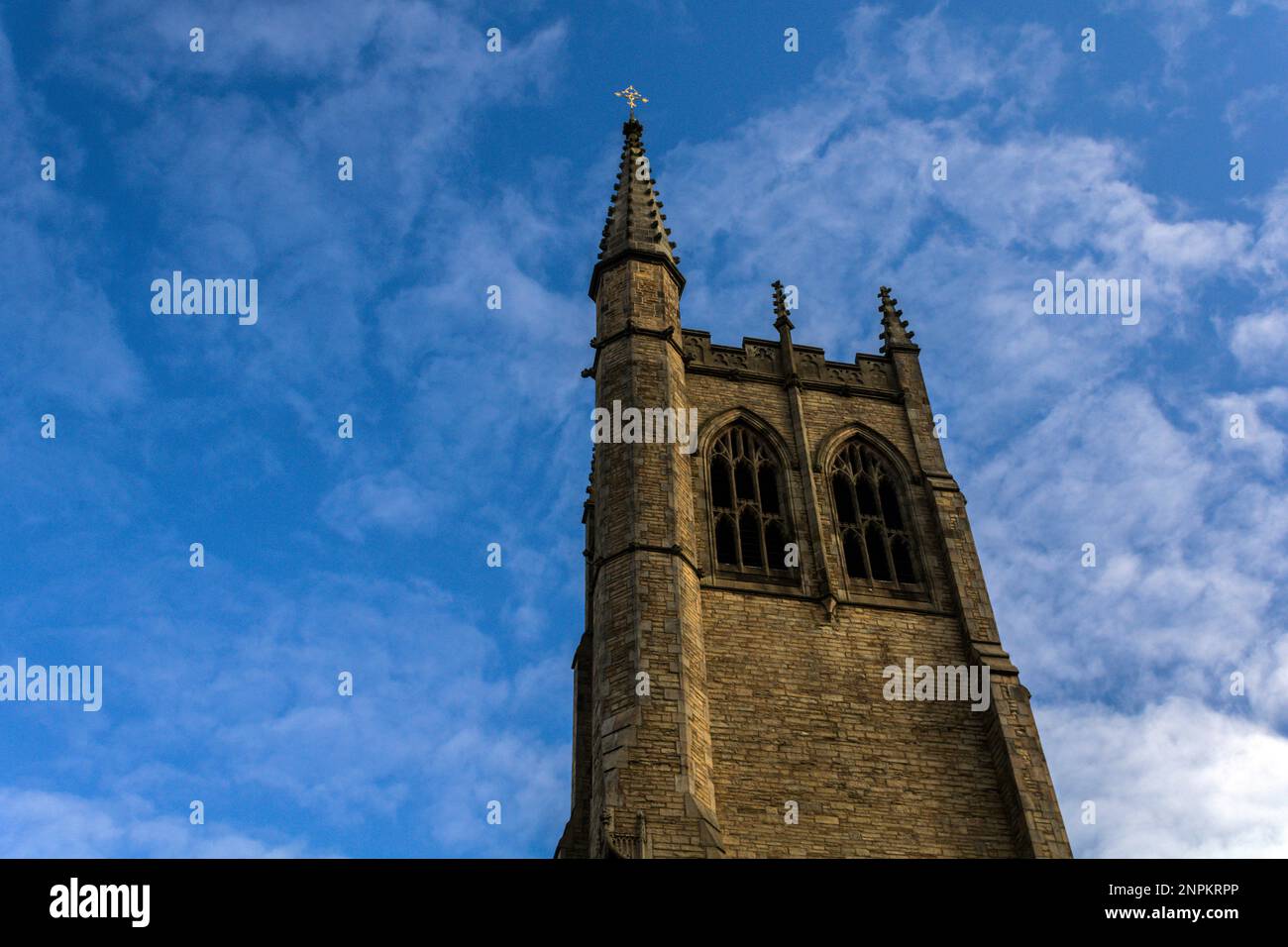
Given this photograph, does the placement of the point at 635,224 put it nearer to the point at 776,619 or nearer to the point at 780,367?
the point at 780,367

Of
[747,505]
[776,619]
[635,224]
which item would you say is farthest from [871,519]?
[635,224]

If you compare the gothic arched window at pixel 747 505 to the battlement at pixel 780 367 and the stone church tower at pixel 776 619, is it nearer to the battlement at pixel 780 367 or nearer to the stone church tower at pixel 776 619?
the stone church tower at pixel 776 619

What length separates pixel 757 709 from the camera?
742 inches

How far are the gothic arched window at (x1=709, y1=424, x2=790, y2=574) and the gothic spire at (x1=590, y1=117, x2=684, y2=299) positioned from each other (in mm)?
4418

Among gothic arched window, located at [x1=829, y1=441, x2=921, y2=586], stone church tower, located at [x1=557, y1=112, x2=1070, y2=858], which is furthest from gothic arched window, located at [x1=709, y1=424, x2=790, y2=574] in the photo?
gothic arched window, located at [x1=829, y1=441, x2=921, y2=586]

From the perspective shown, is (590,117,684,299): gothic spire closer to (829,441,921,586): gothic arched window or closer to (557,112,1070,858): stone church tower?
(557,112,1070,858): stone church tower

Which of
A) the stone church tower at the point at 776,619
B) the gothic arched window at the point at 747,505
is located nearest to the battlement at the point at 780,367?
the stone church tower at the point at 776,619

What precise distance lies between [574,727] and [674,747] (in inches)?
249

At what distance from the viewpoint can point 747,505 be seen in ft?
74.5

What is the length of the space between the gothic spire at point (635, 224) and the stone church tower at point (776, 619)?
0.09 m

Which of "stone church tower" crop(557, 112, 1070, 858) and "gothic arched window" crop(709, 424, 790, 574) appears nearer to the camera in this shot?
"stone church tower" crop(557, 112, 1070, 858)

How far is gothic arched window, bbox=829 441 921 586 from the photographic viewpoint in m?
22.3
